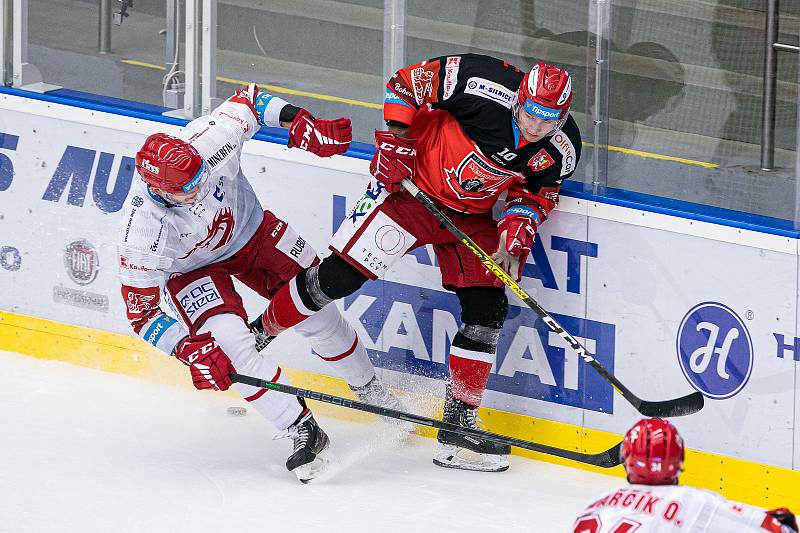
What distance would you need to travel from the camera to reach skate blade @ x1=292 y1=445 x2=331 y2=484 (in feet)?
15.7

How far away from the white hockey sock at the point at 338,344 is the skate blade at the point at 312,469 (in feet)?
1.19

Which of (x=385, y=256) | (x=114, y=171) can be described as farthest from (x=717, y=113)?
(x=114, y=171)

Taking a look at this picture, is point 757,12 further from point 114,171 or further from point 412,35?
point 114,171

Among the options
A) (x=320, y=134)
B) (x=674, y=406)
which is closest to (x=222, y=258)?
(x=320, y=134)

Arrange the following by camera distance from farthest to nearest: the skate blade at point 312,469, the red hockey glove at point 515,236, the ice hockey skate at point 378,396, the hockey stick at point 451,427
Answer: the ice hockey skate at point 378,396 → the skate blade at point 312,469 → the red hockey glove at point 515,236 → the hockey stick at point 451,427

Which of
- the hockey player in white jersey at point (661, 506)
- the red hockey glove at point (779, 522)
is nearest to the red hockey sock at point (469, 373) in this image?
the hockey player in white jersey at point (661, 506)

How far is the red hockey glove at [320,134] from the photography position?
4.83 metres

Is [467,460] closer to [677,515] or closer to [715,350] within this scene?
[715,350]

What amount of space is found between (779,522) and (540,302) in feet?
6.58

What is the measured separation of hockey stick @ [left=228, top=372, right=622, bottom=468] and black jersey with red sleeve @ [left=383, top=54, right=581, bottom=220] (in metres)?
0.72

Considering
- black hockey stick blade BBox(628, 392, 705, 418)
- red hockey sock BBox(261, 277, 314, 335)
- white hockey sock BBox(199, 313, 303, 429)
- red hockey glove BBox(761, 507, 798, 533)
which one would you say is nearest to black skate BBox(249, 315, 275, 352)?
red hockey sock BBox(261, 277, 314, 335)

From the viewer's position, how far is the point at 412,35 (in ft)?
17.0

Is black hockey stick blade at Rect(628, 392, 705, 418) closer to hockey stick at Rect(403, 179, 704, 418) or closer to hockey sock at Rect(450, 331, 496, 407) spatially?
hockey stick at Rect(403, 179, 704, 418)

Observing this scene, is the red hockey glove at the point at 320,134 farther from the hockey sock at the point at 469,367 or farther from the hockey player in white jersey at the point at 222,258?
the hockey sock at the point at 469,367
